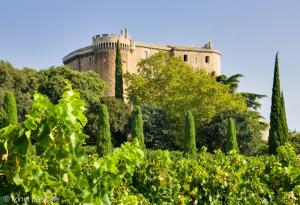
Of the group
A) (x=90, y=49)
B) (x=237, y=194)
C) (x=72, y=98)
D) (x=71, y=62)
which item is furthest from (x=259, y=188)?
(x=71, y=62)

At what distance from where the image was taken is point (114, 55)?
5712 centimetres

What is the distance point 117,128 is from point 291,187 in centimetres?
2943

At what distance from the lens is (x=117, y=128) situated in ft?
123

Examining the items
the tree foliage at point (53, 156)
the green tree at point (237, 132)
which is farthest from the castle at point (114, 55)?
the tree foliage at point (53, 156)

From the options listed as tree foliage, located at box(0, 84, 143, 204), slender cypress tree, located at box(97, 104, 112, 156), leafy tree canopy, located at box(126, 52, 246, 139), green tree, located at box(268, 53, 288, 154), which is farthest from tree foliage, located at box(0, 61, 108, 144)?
tree foliage, located at box(0, 84, 143, 204)

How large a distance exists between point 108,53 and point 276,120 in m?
28.2

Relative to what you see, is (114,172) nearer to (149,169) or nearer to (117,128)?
(149,169)

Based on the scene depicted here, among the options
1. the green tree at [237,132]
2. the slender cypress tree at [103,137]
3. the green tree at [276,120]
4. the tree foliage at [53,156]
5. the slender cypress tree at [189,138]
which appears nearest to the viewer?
the tree foliage at [53,156]

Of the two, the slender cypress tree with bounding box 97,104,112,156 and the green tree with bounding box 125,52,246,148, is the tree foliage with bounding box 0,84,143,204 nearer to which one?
the slender cypress tree with bounding box 97,104,112,156

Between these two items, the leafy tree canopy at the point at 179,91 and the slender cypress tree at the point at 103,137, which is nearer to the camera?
the slender cypress tree at the point at 103,137

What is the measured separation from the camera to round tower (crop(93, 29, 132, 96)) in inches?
2226

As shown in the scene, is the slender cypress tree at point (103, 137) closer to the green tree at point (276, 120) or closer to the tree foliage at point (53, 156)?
the green tree at point (276, 120)

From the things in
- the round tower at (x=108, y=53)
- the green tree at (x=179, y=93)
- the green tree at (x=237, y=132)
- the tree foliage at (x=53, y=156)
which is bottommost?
the tree foliage at (x=53, y=156)

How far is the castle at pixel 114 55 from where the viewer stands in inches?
2240
